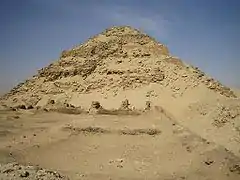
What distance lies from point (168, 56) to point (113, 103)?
20.8 ft

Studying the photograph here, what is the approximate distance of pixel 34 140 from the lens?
1313 cm

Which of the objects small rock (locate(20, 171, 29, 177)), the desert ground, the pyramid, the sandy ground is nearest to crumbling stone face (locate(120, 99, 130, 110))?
the desert ground

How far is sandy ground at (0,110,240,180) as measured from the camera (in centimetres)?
1054

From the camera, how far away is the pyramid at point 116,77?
20823mm

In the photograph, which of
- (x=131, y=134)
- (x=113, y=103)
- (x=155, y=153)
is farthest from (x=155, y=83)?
(x=155, y=153)

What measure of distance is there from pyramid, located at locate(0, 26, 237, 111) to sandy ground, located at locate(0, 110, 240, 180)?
4772mm

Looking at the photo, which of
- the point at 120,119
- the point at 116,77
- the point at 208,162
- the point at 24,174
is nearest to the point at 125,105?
the point at 120,119

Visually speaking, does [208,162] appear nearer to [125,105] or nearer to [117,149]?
[117,149]

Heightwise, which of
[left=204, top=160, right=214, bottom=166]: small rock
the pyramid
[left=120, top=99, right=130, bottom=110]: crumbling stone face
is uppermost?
the pyramid

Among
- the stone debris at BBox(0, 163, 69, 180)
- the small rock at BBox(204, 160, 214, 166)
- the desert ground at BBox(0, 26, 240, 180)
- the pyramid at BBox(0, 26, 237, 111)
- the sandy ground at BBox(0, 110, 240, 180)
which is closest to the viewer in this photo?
the stone debris at BBox(0, 163, 69, 180)

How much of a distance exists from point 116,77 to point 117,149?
10.1 meters

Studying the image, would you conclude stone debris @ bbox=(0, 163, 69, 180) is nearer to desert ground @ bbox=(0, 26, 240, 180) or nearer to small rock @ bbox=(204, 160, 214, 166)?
desert ground @ bbox=(0, 26, 240, 180)

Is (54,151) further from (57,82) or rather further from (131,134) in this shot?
(57,82)

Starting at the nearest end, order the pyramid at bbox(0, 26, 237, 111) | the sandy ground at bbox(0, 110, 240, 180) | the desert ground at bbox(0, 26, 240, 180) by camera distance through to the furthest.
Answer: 1. the sandy ground at bbox(0, 110, 240, 180)
2. the desert ground at bbox(0, 26, 240, 180)
3. the pyramid at bbox(0, 26, 237, 111)
